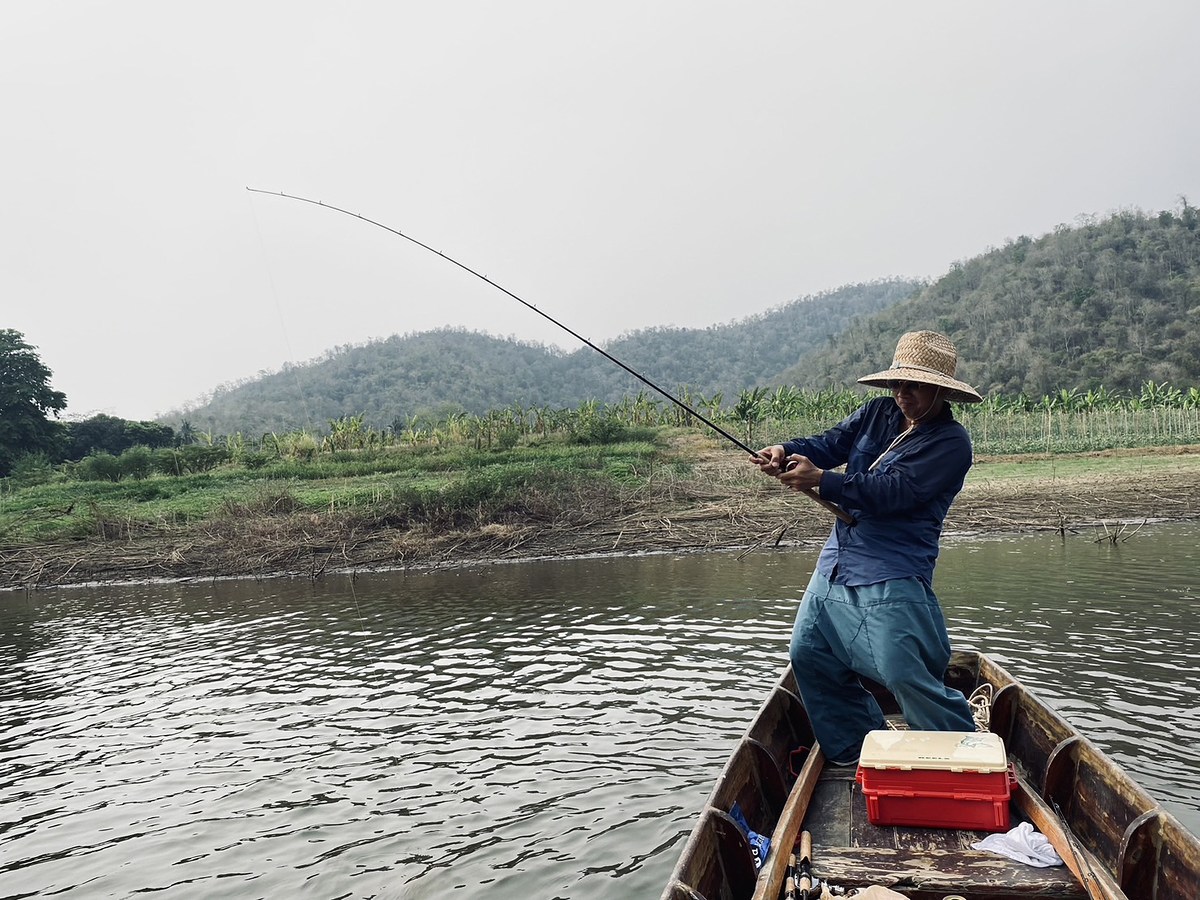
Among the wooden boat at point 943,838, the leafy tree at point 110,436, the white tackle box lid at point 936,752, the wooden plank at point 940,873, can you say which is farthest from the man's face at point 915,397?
the leafy tree at point 110,436

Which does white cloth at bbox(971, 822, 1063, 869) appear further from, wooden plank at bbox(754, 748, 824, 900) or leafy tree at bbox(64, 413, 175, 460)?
leafy tree at bbox(64, 413, 175, 460)

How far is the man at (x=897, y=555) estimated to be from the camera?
3324 millimetres

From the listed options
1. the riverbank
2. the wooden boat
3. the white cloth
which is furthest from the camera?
the riverbank

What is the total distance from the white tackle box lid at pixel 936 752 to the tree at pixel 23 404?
115ft

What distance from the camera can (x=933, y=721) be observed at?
341cm

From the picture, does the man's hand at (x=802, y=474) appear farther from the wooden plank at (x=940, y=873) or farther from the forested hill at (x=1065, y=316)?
the forested hill at (x=1065, y=316)

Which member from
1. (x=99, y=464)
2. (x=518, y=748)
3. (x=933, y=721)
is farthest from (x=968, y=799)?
(x=99, y=464)

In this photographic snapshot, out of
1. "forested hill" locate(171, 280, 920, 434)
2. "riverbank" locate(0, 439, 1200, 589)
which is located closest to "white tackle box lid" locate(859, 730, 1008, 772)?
"riverbank" locate(0, 439, 1200, 589)

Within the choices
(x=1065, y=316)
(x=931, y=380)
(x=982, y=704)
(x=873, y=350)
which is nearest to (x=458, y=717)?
(x=982, y=704)

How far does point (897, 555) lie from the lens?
342 centimetres

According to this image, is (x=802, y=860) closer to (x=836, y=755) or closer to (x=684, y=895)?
(x=684, y=895)

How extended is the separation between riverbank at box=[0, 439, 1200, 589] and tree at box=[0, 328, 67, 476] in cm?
1766

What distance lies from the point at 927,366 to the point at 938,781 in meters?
1.59

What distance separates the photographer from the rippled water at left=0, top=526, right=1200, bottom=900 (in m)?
4.50
